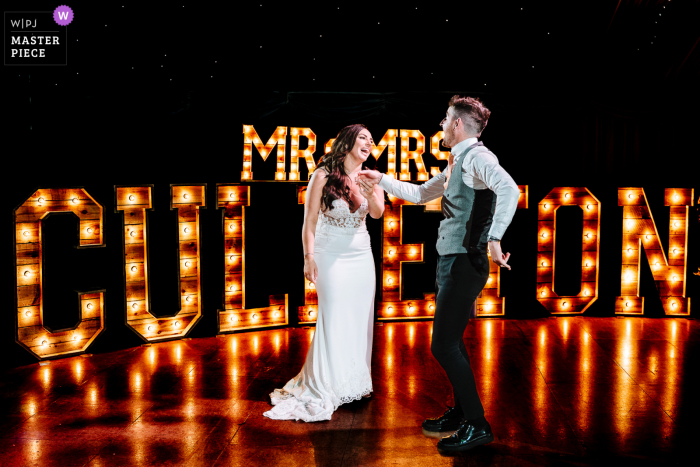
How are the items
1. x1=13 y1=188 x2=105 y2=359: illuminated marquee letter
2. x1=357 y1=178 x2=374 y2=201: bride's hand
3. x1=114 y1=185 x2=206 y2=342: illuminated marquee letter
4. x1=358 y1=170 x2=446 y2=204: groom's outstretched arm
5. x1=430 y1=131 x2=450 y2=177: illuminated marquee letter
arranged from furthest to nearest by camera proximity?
x1=430 y1=131 x2=450 y2=177: illuminated marquee letter < x1=114 y1=185 x2=206 y2=342: illuminated marquee letter < x1=13 y1=188 x2=105 y2=359: illuminated marquee letter < x1=357 y1=178 x2=374 y2=201: bride's hand < x1=358 y1=170 x2=446 y2=204: groom's outstretched arm

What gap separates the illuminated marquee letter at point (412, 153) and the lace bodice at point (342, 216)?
84.3 inches

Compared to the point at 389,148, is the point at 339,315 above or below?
below

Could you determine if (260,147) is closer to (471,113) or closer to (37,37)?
(37,37)

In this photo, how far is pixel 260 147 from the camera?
584cm

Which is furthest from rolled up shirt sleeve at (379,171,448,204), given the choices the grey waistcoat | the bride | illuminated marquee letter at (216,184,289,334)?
illuminated marquee letter at (216,184,289,334)

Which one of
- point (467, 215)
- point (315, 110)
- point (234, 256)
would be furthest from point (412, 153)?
point (467, 215)

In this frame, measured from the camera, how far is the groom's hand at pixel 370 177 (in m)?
3.80

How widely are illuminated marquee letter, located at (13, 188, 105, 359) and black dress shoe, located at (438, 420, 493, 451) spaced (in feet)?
10.3

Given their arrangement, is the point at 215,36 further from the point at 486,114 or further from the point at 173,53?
the point at 486,114

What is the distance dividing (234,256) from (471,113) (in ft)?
10.0

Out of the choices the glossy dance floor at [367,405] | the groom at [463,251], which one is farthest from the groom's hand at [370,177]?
the glossy dance floor at [367,405]

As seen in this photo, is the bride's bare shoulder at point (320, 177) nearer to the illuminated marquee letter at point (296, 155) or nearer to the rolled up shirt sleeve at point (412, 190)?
the rolled up shirt sleeve at point (412, 190)

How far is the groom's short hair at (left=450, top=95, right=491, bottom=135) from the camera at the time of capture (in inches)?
128

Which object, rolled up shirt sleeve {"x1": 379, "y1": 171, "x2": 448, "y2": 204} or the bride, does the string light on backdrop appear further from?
rolled up shirt sleeve {"x1": 379, "y1": 171, "x2": 448, "y2": 204}
